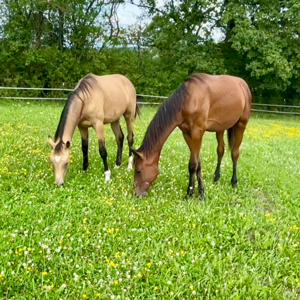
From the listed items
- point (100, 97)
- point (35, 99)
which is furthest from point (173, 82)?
point (100, 97)

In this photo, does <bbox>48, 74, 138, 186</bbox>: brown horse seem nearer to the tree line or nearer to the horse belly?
the horse belly

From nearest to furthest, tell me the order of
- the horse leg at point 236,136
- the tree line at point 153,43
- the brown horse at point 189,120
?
the brown horse at point 189,120 → the horse leg at point 236,136 → the tree line at point 153,43

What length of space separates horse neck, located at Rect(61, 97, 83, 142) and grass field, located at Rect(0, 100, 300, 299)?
76 centimetres

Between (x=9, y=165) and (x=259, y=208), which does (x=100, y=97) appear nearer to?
(x=9, y=165)

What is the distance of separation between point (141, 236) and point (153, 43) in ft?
66.2

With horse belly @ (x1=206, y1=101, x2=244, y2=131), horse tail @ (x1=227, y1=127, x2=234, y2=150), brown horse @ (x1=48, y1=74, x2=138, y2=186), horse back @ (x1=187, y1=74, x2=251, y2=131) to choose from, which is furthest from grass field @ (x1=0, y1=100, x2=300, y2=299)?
horse back @ (x1=187, y1=74, x2=251, y2=131)

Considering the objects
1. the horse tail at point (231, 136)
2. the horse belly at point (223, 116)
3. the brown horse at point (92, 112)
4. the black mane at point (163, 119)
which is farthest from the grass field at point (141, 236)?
the horse belly at point (223, 116)

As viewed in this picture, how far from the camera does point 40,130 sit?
8867 mm

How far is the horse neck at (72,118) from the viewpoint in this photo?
4.81 m

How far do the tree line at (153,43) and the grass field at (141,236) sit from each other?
13319 mm

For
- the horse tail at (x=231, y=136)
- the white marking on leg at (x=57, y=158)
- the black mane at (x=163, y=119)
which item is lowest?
Result: the white marking on leg at (x=57, y=158)

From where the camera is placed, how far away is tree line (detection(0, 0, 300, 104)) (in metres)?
17.8

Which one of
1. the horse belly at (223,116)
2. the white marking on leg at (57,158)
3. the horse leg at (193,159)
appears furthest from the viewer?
the horse belly at (223,116)

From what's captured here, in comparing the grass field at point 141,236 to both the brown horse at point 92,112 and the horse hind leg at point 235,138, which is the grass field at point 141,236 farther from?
the brown horse at point 92,112
